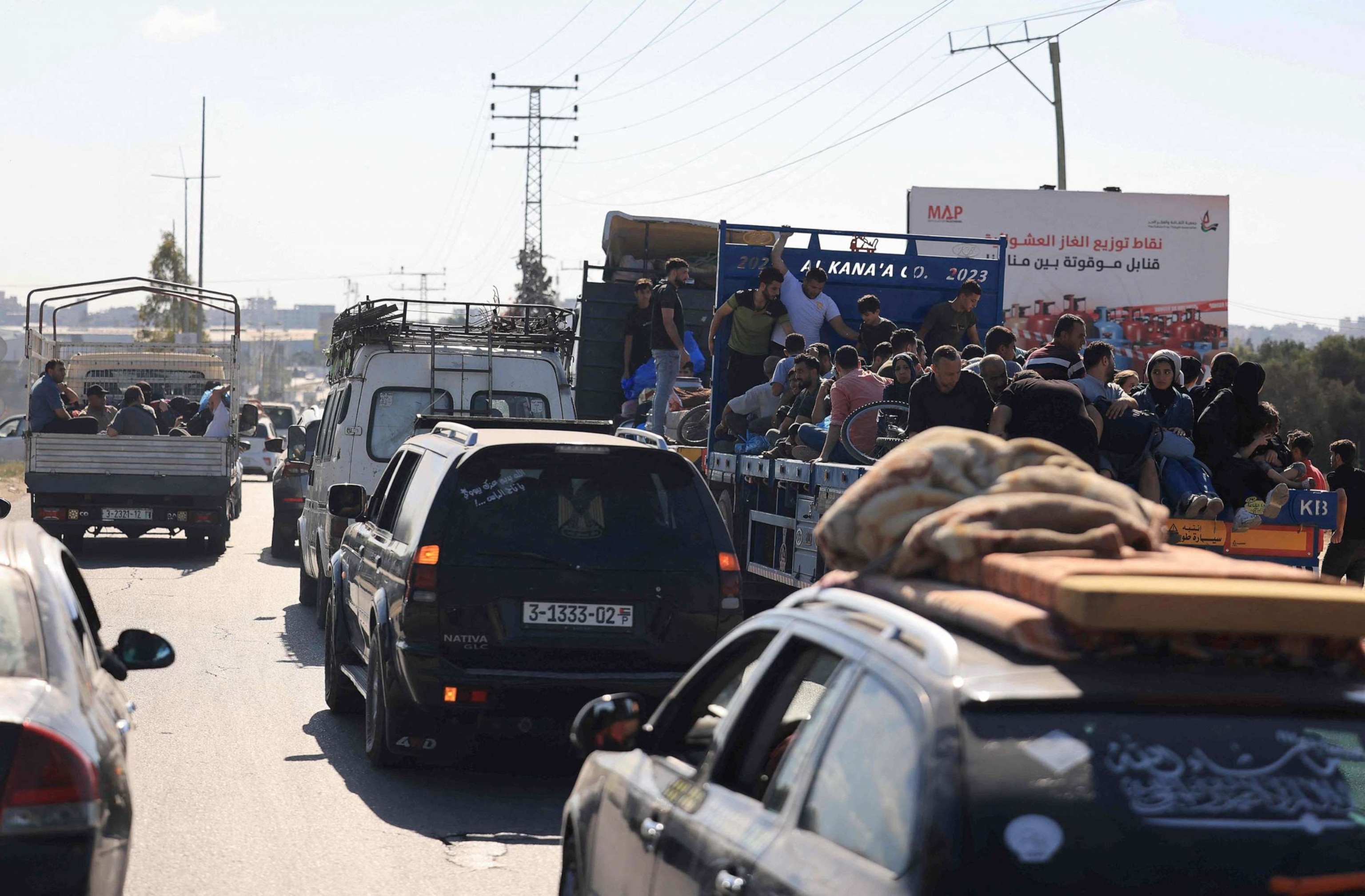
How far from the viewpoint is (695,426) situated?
15.5 m

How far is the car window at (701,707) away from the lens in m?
4.23

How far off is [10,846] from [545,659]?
3.86 meters

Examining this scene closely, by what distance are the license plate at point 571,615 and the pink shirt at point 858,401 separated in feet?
12.7

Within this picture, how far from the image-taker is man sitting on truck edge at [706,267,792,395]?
48.6 ft

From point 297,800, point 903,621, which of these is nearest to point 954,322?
point 297,800

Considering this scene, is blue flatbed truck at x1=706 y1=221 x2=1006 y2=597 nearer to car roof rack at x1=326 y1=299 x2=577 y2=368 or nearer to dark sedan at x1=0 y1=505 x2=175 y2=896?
car roof rack at x1=326 y1=299 x2=577 y2=368

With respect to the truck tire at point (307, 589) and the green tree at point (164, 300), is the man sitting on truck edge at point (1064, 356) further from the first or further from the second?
the green tree at point (164, 300)

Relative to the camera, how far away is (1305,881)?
2809 mm

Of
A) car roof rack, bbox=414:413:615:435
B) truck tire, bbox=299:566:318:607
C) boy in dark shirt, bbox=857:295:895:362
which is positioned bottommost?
truck tire, bbox=299:566:318:607

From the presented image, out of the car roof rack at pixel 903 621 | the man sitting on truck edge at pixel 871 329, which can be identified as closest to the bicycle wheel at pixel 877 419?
the man sitting on truck edge at pixel 871 329

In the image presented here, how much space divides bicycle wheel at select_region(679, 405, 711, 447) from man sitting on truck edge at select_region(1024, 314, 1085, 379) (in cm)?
514

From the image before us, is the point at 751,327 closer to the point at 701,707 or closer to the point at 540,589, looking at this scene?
the point at 540,589

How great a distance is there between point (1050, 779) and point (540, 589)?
5.09m

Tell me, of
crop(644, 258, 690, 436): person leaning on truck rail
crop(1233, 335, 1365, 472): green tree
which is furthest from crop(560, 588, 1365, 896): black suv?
crop(1233, 335, 1365, 472): green tree
